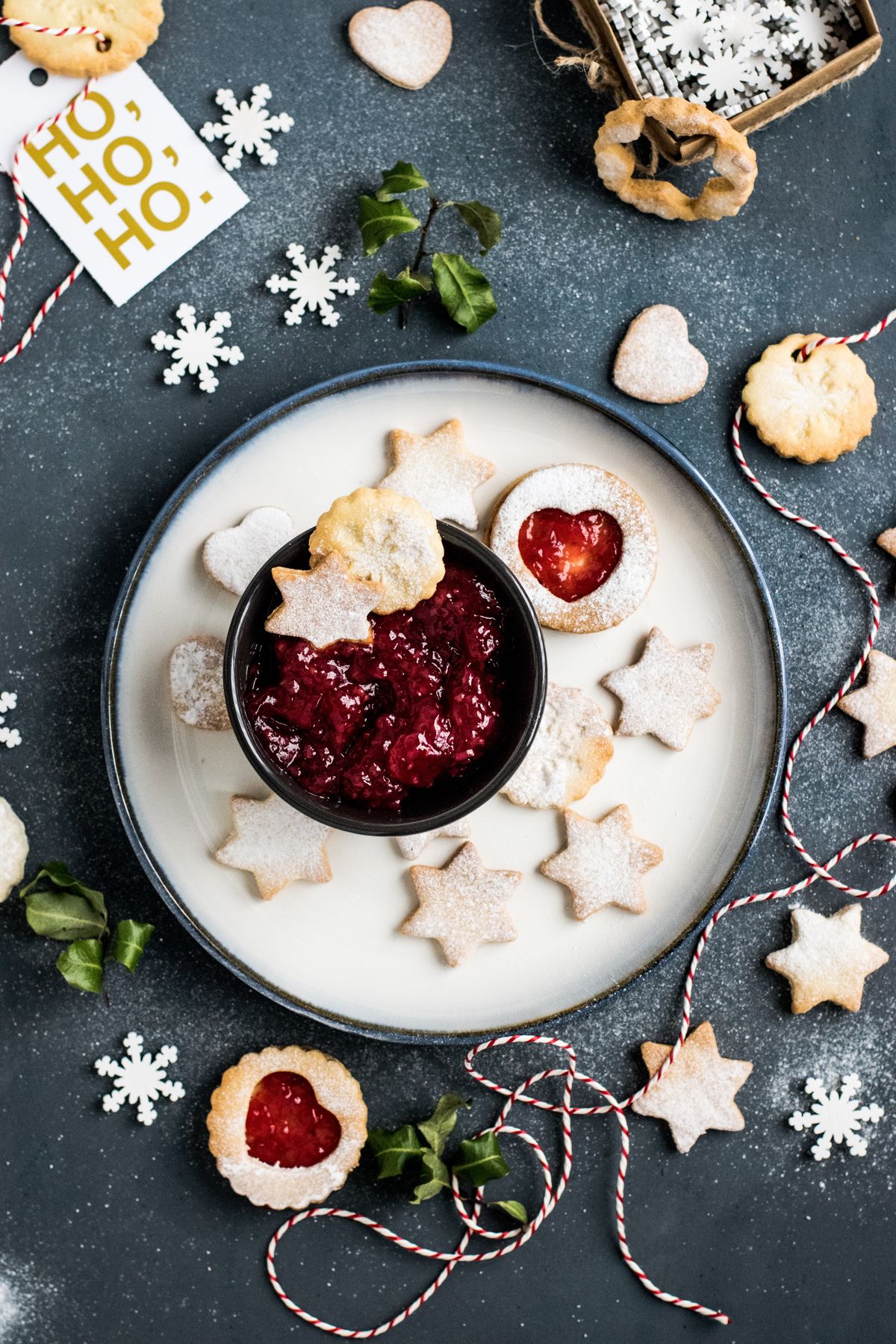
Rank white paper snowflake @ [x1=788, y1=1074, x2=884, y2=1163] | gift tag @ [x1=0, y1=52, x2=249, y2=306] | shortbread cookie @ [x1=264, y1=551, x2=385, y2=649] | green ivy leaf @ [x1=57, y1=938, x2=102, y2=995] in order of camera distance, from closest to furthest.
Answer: shortbread cookie @ [x1=264, y1=551, x2=385, y2=649]
green ivy leaf @ [x1=57, y1=938, x2=102, y2=995]
gift tag @ [x1=0, y1=52, x2=249, y2=306]
white paper snowflake @ [x1=788, y1=1074, x2=884, y2=1163]

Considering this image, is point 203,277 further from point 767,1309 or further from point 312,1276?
point 767,1309

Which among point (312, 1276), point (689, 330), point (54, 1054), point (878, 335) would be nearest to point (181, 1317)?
point (312, 1276)

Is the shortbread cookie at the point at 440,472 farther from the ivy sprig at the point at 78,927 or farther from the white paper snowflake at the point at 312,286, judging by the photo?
the ivy sprig at the point at 78,927

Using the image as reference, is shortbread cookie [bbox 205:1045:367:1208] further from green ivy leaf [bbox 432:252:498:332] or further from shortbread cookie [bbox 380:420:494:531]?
green ivy leaf [bbox 432:252:498:332]

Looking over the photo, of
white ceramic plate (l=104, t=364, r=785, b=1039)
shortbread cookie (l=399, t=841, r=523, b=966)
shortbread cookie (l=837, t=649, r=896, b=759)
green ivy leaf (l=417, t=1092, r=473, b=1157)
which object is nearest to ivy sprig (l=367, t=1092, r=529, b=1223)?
green ivy leaf (l=417, t=1092, r=473, b=1157)

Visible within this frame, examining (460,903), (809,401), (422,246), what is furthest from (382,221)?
(460,903)

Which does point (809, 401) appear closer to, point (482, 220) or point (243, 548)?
point (482, 220)

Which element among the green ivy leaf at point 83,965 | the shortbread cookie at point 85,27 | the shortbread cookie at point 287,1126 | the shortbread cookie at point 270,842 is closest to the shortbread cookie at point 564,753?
the shortbread cookie at point 270,842
